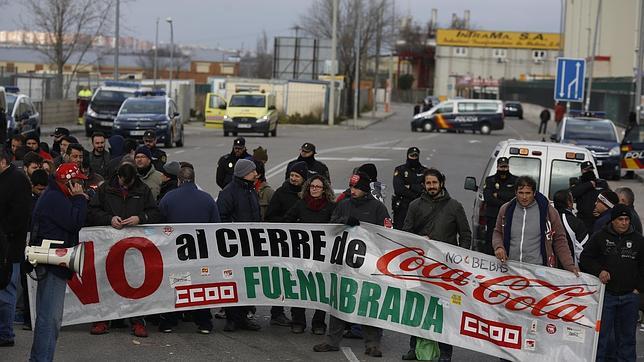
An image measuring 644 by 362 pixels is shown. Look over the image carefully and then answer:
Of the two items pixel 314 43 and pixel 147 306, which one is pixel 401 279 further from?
pixel 314 43

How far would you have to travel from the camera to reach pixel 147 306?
10.4 m

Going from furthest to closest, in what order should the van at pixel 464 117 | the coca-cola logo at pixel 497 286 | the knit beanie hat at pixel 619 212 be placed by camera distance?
the van at pixel 464 117
the coca-cola logo at pixel 497 286
the knit beanie hat at pixel 619 212

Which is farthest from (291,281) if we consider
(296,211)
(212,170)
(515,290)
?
(212,170)

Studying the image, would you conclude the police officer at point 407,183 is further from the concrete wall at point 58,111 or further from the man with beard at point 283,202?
the concrete wall at point 58,111

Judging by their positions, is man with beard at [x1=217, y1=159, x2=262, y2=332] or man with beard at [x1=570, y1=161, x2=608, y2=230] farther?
man with beard at [x1=570, y1=161, x2=608, y2=230]

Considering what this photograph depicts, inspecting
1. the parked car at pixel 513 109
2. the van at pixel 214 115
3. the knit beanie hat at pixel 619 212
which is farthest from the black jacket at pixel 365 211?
the parked car at pixel 513 109

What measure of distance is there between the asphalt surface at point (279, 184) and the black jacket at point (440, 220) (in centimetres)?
110

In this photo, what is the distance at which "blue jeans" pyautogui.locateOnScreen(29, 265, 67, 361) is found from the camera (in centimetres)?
839

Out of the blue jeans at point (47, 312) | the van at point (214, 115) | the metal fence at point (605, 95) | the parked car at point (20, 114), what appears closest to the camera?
the blue jeans at point (47, 312)

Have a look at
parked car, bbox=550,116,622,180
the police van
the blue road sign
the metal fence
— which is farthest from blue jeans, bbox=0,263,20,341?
the blue road sign

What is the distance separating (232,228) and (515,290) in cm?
267

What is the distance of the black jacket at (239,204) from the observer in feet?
36.1

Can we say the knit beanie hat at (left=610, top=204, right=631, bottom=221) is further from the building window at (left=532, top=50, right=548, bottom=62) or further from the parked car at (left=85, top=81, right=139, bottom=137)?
the building window at (left=532, top=50, right=548, bottom=62)

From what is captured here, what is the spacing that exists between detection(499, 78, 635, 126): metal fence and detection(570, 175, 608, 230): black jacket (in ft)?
119
